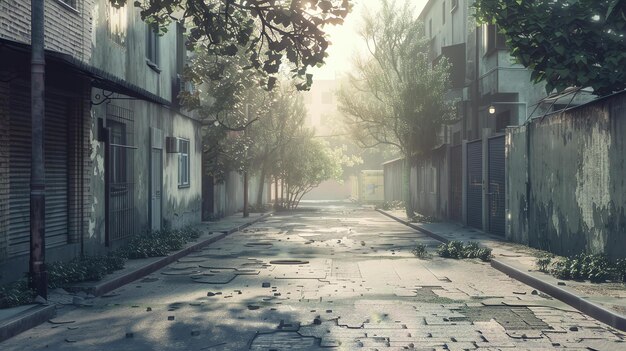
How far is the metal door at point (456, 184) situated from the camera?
2481 centimetres

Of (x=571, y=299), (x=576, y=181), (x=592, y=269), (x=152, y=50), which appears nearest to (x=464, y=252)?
(x=576, y=181)

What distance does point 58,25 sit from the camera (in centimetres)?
1187

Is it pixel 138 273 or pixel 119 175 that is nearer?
pixel 138 273

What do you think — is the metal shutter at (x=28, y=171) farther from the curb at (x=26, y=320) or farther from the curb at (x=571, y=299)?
the curb at (x=571, y=299)

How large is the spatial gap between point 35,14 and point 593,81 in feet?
29.2

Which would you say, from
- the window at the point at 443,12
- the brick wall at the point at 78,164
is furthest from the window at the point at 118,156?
the window at the point at 443,12

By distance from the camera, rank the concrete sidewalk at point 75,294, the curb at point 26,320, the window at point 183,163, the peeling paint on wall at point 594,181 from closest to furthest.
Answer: the curb at point 26,320, the concrete sidewalk at point 75,294, the peeling paint on wall at point 594,181, the window at point 183,163

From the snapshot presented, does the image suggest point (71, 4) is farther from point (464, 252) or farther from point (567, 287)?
point (567, 287)

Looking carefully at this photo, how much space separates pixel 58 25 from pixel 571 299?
9.34m

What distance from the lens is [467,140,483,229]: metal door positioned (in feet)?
70.6

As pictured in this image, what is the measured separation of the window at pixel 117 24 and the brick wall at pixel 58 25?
1129 millimetres

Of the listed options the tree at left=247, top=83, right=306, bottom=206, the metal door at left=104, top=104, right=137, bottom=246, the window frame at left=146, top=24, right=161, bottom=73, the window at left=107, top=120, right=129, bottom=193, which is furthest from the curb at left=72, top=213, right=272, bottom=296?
the tree at left=247, top=83, right=306, bottom=206

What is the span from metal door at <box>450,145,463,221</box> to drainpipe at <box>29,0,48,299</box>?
59.5ft

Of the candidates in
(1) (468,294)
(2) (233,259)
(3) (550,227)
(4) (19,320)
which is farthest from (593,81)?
(4) (19,320)
